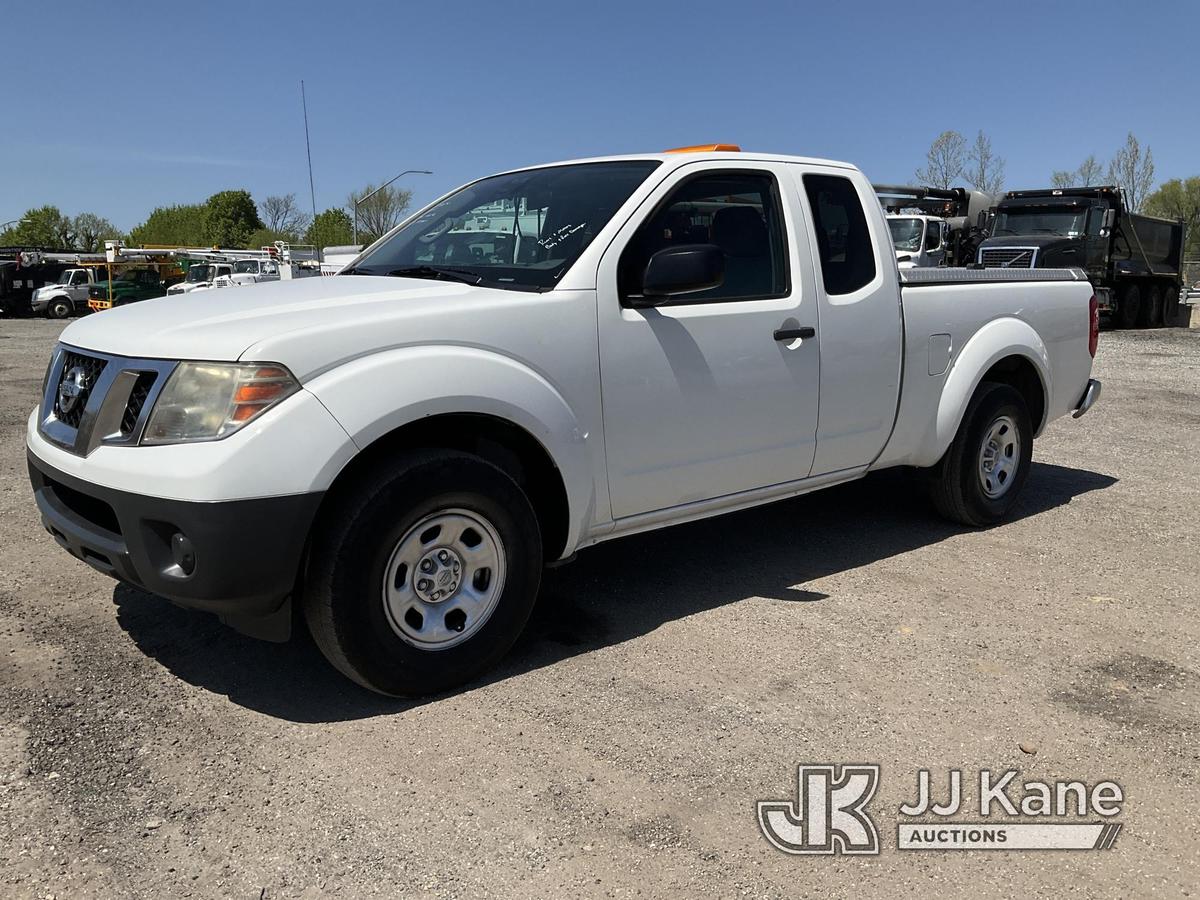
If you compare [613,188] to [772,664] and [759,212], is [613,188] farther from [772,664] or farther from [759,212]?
[772,664]

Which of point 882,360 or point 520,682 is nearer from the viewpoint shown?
point 520,682

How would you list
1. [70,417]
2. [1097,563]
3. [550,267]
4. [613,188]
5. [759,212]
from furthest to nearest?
[1097,563]
[759,212]
[613,188]
[550,267]
[70,417]

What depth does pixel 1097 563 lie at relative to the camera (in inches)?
198

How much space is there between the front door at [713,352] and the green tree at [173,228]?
109 meters

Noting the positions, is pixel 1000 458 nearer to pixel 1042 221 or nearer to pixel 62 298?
pixel 1042 221

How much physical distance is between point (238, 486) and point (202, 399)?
305 millimetres

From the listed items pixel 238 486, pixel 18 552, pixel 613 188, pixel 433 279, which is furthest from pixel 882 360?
pixel 18 552

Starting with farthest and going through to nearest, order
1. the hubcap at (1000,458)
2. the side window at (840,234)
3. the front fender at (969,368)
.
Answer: the hubcap at (1000,458), the front fender at (969,368), the side window at (840,234)

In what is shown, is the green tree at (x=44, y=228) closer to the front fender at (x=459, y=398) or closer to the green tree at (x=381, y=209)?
the green tree at (x=381, y=209)

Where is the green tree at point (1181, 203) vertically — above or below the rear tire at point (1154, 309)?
above

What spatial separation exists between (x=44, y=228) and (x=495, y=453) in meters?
118

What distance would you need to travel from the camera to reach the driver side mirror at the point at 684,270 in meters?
3.63

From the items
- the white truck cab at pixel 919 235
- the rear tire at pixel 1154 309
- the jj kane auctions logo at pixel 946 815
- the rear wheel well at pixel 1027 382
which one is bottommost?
the jj kane auctions logo at pixel 946 815

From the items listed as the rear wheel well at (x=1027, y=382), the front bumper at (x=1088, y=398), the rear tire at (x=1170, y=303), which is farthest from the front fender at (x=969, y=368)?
the rear tire at (x=1170, y=303)
